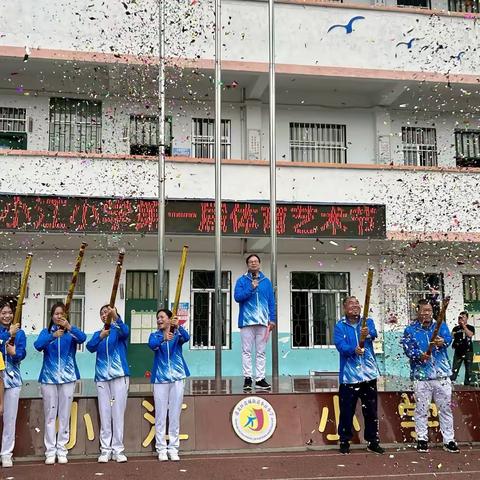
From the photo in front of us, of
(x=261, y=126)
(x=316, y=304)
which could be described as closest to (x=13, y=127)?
(x=261, y=126)

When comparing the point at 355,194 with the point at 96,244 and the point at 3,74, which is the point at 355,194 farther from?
the point at 3,74

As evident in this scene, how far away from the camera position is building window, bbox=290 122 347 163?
14523 mm

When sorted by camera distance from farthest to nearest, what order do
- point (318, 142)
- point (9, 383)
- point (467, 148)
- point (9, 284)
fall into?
point (467, 148), point (318, 142), point (9, 284), point (9, 383)

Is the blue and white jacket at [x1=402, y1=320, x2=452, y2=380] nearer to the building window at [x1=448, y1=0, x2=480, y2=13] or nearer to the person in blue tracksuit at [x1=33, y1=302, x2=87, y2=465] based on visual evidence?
the person in blue tracksuit at [x1=33, y1=302, x2=87, y2=465]

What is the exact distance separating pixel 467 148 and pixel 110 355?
36.6 ft

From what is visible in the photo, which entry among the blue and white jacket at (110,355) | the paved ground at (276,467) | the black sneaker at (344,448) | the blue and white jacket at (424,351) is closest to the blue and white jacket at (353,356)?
the blue and white jacket at (424,351)

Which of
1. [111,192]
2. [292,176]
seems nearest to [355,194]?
[292,176]

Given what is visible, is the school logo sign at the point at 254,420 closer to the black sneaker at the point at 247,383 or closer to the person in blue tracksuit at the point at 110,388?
the black sneaker at the point at 247,383

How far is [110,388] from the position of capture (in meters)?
7.07

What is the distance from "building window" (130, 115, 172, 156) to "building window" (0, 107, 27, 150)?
232 cm

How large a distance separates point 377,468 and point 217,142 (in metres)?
5.63

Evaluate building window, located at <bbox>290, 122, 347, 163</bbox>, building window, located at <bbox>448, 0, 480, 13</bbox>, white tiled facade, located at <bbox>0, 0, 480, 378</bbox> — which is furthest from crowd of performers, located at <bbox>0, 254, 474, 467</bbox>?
building window, located at <bbox>448, 0, 480, 13</bbox>

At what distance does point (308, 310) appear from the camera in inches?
555

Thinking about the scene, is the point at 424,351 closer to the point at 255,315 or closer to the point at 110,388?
the point at 255,315
